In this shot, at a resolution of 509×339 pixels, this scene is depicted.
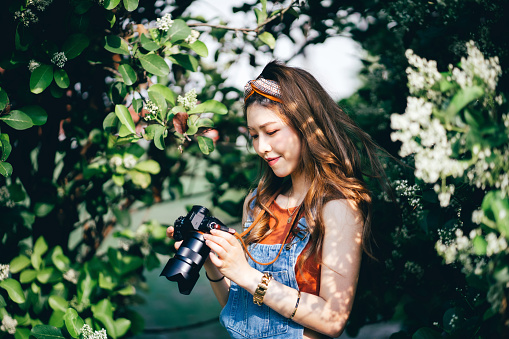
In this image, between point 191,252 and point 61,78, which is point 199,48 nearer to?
point 61,78

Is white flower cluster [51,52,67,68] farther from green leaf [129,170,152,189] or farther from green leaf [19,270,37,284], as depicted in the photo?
green leaf [19,270,37,284]

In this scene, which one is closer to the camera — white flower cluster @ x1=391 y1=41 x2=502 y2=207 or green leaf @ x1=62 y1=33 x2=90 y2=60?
white flower cluster @ x1=391 y1=41 x2=502 y2=207

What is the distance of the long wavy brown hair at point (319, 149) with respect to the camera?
179 centimetres

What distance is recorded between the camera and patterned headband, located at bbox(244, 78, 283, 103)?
1882 millimetres

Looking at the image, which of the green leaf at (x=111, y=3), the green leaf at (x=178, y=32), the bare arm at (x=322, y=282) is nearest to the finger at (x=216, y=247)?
the bare arm at (x=322, y=282)

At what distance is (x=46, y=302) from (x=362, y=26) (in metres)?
2.63

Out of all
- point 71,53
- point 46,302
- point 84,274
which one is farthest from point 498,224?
point 46,302

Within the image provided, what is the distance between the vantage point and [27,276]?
2127mm

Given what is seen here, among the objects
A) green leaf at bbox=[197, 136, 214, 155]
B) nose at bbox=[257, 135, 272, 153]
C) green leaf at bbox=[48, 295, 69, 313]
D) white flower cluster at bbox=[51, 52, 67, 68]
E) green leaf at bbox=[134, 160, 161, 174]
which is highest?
white flower cluster at bbox=[51, 52, 67, 68]

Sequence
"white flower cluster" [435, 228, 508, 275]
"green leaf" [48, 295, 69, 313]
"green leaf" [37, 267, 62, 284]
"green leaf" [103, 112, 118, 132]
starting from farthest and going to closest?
1. "green leaf" [37, 267, 62, 284]
2. "green leaf" [48, 295, 69, 313]
3. "green leaf" [103, 112, 118, 132]
4. "white flower cluster" [435, 228, 508, 275]

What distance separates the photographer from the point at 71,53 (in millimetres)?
1728

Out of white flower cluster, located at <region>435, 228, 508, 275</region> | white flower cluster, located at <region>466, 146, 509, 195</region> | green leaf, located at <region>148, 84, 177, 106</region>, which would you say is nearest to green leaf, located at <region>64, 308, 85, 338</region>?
green leaf, located at <region>148, 84, 177, 106</region>

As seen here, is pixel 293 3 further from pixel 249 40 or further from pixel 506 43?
pixel 506 43

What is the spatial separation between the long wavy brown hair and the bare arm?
102 mm
